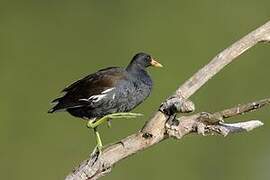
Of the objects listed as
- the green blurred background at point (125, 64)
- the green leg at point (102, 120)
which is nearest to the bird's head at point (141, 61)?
the green leg at point (102, 120)

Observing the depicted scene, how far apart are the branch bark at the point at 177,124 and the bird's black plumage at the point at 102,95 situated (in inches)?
19.4

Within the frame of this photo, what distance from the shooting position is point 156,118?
272cm

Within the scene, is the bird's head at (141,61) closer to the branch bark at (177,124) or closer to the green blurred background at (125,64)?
the branch bark at (177,124)

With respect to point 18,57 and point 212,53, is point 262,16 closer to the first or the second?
point 212,53

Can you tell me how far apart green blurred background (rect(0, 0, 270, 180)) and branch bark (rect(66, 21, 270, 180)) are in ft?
9.87

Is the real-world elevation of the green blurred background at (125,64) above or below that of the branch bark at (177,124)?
above

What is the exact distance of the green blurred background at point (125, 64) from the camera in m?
6.06

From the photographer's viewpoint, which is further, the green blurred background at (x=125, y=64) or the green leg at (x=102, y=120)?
the green blurred background at (x=125, y=64)

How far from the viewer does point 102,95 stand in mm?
3252

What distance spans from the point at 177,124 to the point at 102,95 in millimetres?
606

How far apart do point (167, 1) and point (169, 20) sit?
0.77 feet

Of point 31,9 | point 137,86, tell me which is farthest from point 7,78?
point 137,86

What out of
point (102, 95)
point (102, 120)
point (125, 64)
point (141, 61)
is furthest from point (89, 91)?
point (125, 64)

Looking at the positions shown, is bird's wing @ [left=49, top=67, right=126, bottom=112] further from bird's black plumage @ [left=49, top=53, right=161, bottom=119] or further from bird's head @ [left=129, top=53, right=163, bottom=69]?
bird's head @ [left=129, top=53, right=163, bottom=69]
